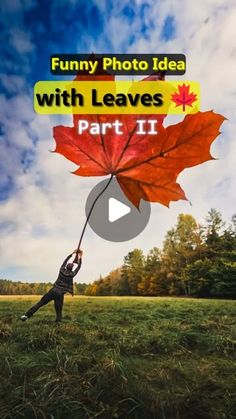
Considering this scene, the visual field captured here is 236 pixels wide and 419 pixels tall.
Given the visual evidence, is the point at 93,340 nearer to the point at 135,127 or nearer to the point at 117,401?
the point at 117,401

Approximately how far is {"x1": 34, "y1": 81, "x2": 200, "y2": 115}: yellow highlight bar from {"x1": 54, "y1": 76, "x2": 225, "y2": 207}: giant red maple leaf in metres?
0.10

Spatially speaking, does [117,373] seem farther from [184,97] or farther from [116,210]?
[184,97]

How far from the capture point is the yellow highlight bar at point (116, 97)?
327cm

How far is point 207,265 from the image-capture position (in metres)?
14.3

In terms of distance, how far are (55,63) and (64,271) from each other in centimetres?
268

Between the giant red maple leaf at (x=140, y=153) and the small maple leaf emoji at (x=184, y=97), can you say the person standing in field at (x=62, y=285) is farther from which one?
the small maple leaf emoji at (x=184, y=97)

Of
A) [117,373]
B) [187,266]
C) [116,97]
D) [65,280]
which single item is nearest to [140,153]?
[116,97]

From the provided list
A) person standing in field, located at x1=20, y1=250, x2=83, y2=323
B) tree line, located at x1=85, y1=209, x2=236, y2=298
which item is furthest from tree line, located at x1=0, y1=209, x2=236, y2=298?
person standing in field, located at x1=20, y1=250, x2=83, y2=323

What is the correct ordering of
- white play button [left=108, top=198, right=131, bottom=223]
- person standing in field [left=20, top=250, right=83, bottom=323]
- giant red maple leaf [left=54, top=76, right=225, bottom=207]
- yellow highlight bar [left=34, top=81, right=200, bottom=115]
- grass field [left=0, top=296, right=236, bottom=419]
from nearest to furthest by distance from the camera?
grass field [left=0, top=296, right=236, bottom=419]
giant red maple leaf [left=54, top=76, right=225, bottom=207]
yellow highlight bar [left=34, top=81, right=200, bottom=115]
white play button [left=108, top=198, right=131, bottom=223]
person standing in field [left=20, top=250, right=83, bottom=323]

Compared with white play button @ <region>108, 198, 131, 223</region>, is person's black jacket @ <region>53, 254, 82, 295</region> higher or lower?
lower

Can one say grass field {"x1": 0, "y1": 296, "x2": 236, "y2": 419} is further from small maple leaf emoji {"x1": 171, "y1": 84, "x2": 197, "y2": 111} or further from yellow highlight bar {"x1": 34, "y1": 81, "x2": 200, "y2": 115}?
small maple leaf emoji {"x1": 171, "y1": 84, "x2": 197, "y2": 111}

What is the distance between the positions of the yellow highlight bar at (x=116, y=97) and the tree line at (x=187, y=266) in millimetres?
9599

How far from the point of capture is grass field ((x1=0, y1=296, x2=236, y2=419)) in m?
2.44

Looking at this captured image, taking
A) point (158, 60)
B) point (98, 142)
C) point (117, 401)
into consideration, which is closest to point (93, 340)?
point (117, 401)
